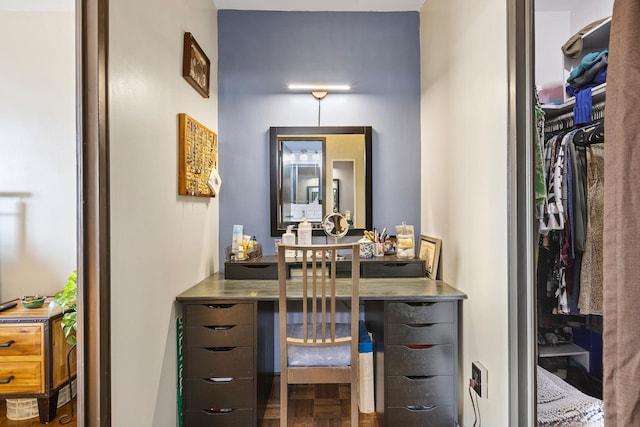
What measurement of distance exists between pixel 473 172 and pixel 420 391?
1223 millimetres

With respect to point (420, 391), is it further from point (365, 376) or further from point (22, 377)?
point (22, 377)

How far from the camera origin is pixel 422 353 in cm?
185

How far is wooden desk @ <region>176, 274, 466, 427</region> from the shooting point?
1827 millimetres

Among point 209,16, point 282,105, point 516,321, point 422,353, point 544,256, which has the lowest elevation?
point 422,353

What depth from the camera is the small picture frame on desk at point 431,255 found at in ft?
7.34

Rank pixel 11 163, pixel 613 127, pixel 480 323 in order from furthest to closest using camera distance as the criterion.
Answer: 1. pixel 11 163
2. pixel 480 323
3. pixel 613 127

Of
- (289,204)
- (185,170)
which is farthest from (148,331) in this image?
(289,204)

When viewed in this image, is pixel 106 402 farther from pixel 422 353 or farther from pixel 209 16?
pixel 209 16

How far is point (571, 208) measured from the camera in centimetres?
158

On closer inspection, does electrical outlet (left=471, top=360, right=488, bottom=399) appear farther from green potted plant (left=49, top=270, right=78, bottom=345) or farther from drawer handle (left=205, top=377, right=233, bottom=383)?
green potted plant (left=49, top=270, right=78, bottom=345)

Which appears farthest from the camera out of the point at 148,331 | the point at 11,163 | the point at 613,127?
the point at 11,163

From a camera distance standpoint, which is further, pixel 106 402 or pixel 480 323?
pixel 480 323

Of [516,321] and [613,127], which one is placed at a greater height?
[613,127]

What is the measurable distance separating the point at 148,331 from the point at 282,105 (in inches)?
72.2
